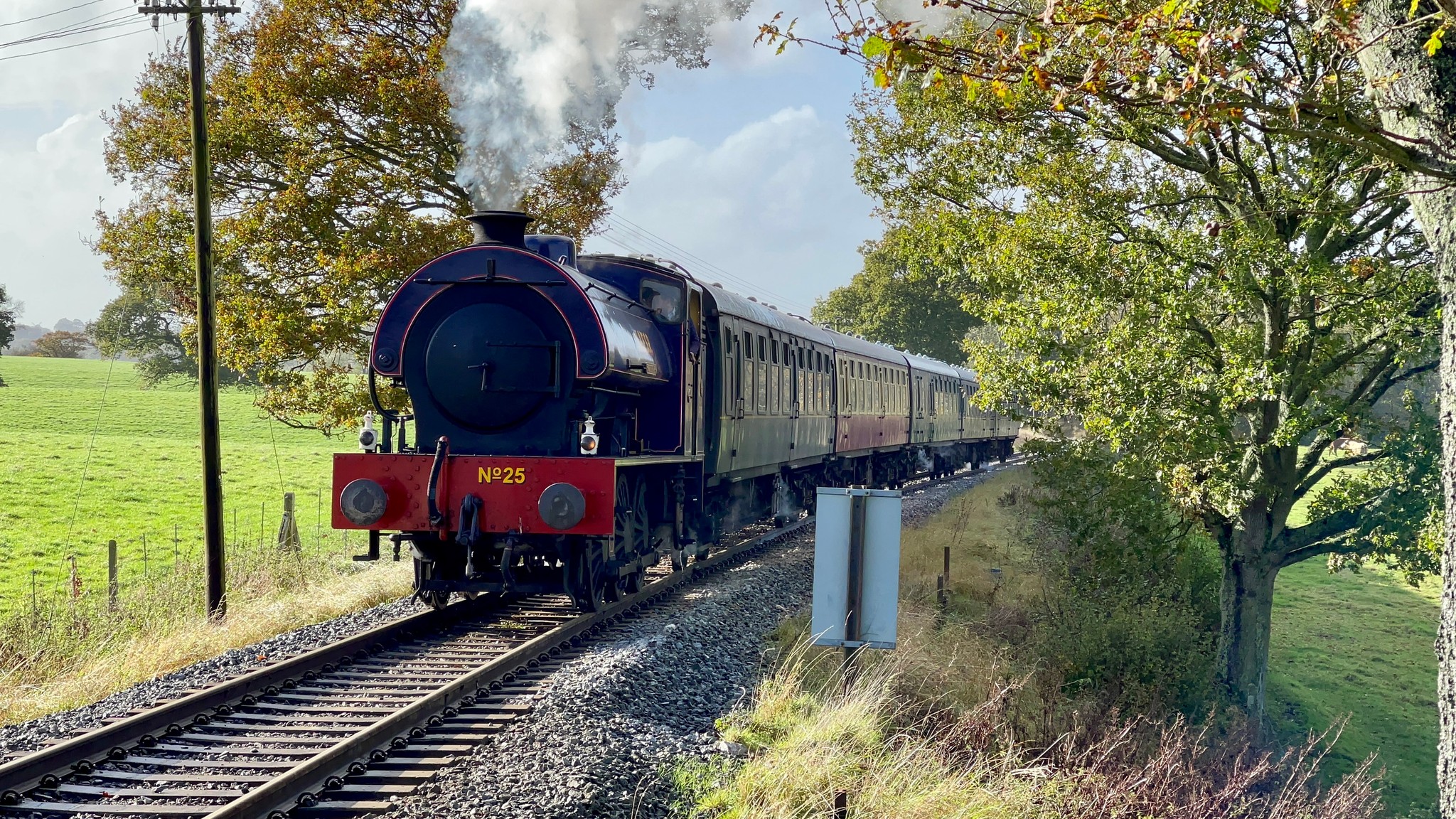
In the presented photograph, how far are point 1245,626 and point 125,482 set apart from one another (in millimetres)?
24156

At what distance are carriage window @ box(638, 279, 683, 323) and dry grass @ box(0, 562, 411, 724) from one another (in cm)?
381

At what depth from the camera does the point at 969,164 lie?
14531mm

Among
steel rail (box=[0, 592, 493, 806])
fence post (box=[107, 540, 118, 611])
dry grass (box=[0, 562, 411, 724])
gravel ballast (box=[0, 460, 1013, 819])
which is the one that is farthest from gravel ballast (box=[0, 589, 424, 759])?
fence post (box=[107, 540, 118, 611])

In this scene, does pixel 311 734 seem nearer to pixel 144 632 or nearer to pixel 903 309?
pixel 144 632

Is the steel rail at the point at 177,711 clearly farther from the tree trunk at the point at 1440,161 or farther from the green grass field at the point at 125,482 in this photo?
the tree trunk at the point at 1440,161

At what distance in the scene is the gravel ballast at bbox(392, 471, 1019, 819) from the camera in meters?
5.14

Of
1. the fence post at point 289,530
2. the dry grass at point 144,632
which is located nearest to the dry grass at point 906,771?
the dry grass at point 144,632

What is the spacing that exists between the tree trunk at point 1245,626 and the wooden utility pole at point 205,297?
1204cm

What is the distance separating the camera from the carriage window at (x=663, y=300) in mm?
10766

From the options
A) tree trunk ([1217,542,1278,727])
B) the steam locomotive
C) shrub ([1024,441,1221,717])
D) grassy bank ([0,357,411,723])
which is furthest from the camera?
tree trunk ([1217,542,1278,727])

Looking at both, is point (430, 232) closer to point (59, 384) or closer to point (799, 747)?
point (799, 747)

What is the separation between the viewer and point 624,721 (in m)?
6.45

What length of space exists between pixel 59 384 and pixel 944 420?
157ft

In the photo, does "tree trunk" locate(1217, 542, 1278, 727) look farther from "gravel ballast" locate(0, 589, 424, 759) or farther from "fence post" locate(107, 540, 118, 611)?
"fence post" locate(107, 540, 118, 611)
